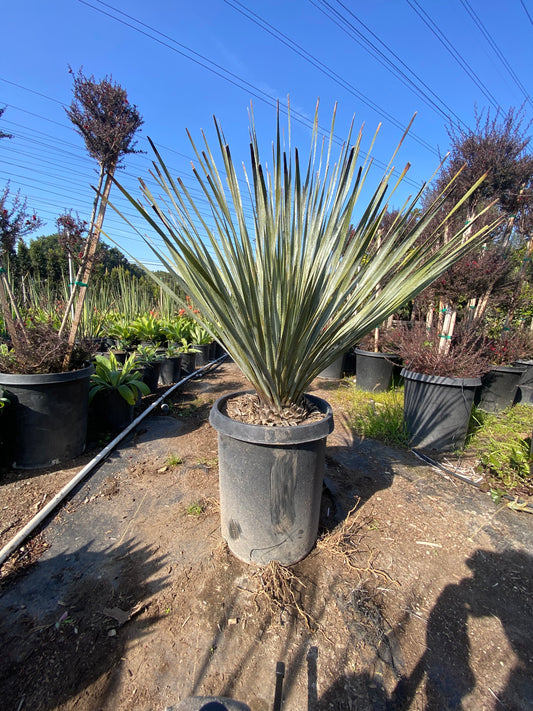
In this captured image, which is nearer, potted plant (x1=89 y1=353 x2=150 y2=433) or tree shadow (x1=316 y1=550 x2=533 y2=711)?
tree shadow (x1=316 y1=550 x2=533 y2=711)

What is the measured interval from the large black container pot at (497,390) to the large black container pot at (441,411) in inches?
59.2

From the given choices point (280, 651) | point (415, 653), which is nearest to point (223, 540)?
point (280, 651)

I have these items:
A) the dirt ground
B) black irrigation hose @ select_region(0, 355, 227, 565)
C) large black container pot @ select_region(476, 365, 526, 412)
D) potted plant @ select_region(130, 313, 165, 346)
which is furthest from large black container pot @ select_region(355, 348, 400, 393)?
potted plant @ select_region(130, 313, 165, 346)

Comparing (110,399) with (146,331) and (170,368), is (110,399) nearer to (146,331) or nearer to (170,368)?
(170,368)

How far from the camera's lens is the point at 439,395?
9.22 ft

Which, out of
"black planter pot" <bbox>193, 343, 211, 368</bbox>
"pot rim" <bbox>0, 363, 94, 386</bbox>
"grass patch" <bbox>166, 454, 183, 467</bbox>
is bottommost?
"grass patch" <bbox>166, 454, 183, 467</bbox>

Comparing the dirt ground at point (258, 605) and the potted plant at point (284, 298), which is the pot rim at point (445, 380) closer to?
the dirt ground at point (258, 605)

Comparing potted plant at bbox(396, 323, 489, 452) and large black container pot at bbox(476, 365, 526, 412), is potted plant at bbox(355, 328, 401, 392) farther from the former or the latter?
potted plant at bbox(396, 323, 489, 452)

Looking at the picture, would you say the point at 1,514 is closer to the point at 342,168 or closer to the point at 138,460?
the point at 138,460

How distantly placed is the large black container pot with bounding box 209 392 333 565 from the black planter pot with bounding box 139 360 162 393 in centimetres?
262

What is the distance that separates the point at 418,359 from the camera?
10.0ft

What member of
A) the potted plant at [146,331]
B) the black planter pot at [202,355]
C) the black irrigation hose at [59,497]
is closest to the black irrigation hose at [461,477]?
the black irrigation hose at [59,497]

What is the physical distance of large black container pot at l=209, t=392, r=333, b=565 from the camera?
1327 mm

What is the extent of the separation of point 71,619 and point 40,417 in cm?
139
